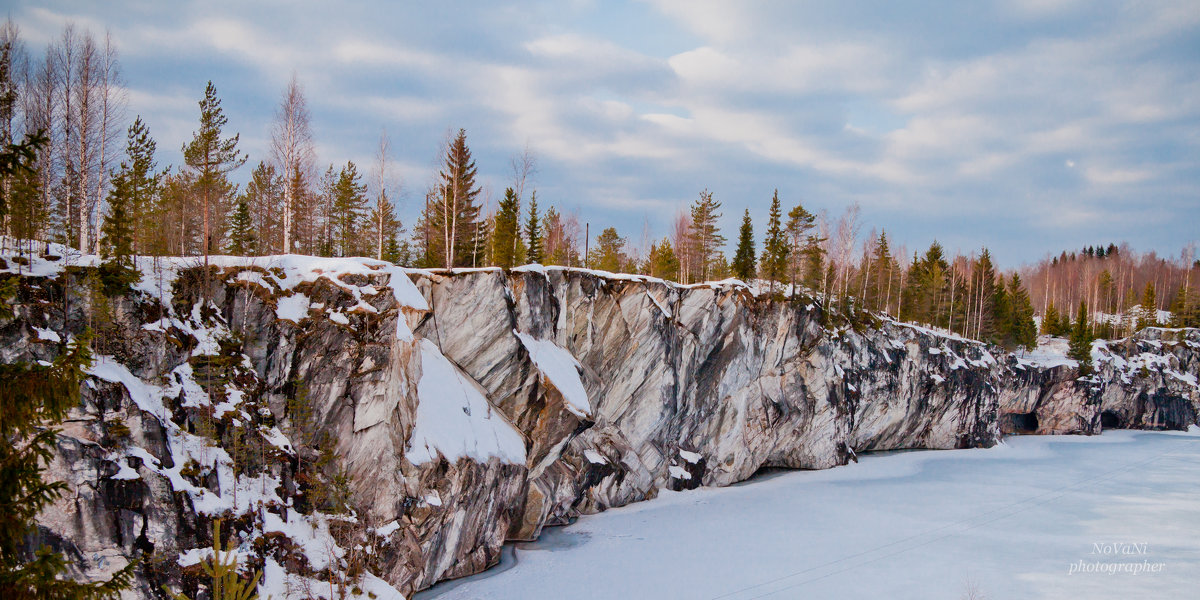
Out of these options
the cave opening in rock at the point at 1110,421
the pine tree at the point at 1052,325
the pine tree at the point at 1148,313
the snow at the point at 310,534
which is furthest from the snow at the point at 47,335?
the pine tree at the point at 1148,313

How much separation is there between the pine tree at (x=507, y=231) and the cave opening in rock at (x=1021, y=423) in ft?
168

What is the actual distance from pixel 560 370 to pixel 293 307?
10.8 m

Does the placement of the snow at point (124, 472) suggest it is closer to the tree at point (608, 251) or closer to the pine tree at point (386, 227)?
the pine tree at point (386, 227)

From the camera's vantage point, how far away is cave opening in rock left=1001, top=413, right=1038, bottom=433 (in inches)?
2238

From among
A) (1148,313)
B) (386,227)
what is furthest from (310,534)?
(1148,313)

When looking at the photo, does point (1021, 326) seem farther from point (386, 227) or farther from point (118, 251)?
point (118, 251)

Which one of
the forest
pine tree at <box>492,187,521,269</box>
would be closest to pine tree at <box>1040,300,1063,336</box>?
the forest

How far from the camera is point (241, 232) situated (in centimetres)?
3169

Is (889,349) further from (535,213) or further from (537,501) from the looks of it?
(537,501)

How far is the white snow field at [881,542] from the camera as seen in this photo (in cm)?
1914

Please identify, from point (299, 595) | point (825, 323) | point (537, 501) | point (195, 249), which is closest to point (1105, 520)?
point (825, 323)

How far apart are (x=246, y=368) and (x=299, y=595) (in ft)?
22.7

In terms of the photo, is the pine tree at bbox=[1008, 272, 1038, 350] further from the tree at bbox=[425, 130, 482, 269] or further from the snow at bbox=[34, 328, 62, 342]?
the snow at bbox=[34, 328, 62, 342]

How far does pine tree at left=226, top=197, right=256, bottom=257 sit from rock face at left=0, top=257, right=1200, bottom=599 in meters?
13.9
